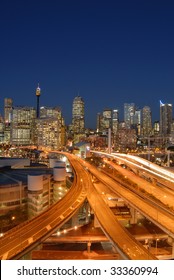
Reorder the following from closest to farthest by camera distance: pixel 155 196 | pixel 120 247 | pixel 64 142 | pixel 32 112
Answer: pixel 120 247 < pixel 155 196 < pixel 64 142 < pixel 32 112

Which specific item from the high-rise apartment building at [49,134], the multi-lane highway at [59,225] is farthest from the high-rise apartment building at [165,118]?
the multi-lane highway at [59,225]

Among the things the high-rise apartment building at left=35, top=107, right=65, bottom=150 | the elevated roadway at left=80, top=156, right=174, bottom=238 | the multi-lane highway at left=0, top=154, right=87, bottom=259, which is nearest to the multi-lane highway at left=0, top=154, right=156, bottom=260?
the multi-lane highway at left=0, top=154, right=87, bottom=259

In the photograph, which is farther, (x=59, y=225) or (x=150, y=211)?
(x=150, y=211)

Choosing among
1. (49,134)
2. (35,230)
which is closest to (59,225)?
(35,230)

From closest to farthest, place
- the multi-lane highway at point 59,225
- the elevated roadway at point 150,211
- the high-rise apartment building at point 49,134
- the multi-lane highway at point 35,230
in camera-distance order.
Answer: the multi-lane highway at point 59,225
the multi-lane highway at point 35,230
the elevated roadway at point 150,211
the high-rise apartment building at point 49,134

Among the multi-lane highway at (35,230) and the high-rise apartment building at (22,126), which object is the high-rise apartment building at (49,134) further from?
the multi-lane highway at (35,230)

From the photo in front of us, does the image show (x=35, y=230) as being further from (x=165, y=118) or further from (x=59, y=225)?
(x=165, y=118)

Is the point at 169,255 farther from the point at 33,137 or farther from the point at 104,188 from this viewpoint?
A: the point at 33,137

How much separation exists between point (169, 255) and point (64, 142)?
276 ft

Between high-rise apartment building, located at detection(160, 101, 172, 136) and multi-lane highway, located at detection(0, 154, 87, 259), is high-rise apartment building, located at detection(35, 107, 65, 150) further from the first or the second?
multi-lane highway, located at detection(0, 154, 87, 259)

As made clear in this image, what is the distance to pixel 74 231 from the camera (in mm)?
14914
